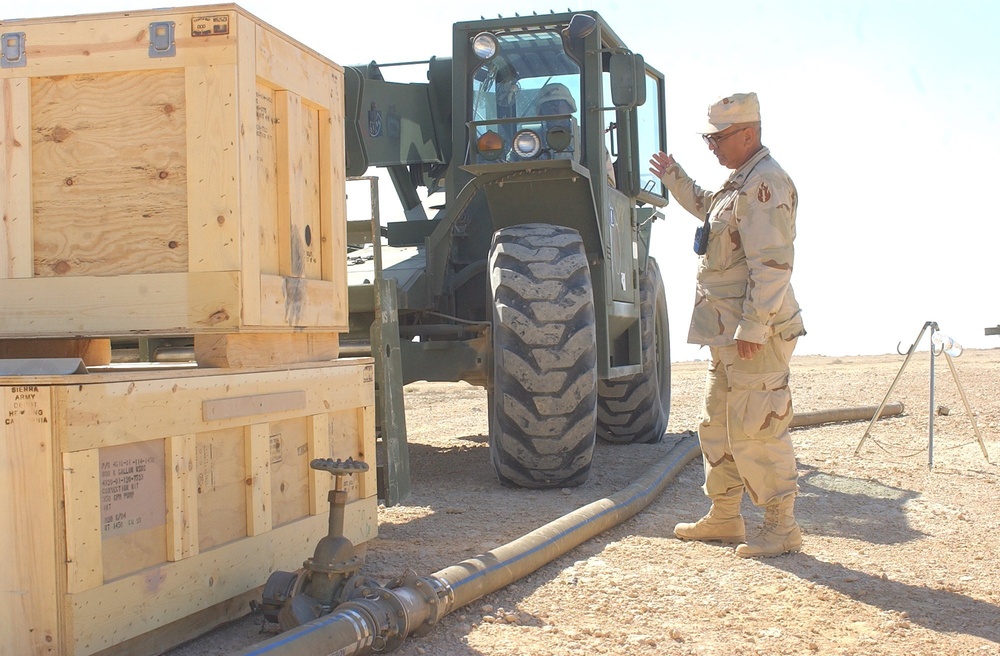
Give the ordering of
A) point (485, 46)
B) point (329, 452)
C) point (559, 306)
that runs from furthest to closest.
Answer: point (485, 46), point (559, 306), point (329, 452)

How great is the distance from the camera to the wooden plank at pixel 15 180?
3.71 m

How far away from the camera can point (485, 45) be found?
707 cm

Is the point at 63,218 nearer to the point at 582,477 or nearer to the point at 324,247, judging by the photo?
the point at 324,247

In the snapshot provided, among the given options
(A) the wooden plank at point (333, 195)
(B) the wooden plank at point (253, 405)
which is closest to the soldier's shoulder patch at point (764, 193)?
(A) the wooden plank at point (333, 195)

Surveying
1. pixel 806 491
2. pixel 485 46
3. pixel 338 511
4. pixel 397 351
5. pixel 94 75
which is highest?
pixel 485 46

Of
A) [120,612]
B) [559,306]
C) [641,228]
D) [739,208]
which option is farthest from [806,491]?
[120,612]

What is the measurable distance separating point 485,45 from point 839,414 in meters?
5.37

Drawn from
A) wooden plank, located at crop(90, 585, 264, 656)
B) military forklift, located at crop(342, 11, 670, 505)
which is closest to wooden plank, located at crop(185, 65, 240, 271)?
wooden plank, located at crop(90, 585, 264, 656)

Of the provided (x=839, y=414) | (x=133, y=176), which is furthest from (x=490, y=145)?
(x=839, y=414)

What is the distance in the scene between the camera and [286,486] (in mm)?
3971

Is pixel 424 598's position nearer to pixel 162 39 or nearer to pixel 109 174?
pixel 109 174

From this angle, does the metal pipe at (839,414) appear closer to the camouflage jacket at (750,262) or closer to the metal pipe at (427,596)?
the metal pipe at (427,596)

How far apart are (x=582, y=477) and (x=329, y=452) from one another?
2345 mm

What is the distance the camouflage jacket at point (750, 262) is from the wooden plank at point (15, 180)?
110 inches
